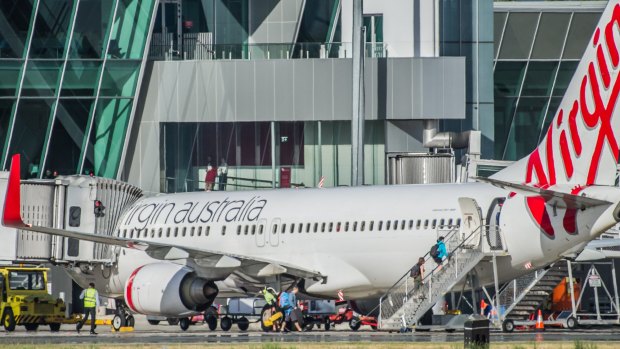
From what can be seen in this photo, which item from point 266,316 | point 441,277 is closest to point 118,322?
point 266,316

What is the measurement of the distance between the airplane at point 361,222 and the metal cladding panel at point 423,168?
9696 mm

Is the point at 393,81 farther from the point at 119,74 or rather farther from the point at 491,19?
the point at 119,74

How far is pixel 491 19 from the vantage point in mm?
54281

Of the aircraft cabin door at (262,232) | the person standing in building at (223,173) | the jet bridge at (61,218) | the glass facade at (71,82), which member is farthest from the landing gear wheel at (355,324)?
the glass facade at (71,82)

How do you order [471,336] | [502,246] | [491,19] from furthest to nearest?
1. [491,19]
2. [502,246]
3. [471,336]

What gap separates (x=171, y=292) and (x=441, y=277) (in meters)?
7.01

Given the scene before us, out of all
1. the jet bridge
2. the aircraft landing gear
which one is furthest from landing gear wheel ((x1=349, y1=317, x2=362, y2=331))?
the jet bridge

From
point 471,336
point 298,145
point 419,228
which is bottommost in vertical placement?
point 471,336

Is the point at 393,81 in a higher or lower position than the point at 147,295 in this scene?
higher

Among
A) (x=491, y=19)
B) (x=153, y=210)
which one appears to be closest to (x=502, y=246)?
(x=153, y=210)

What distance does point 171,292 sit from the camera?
34812mm

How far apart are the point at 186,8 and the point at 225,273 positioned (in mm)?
21817

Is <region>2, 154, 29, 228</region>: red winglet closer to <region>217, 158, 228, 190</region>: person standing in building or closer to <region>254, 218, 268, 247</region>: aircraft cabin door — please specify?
<region>254, 218, 268, 247</region>: aircraft cabin door

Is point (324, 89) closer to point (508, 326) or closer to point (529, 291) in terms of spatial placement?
point (529, 291)
